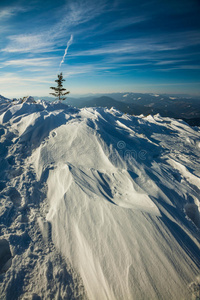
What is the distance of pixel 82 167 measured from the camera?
24.1ft

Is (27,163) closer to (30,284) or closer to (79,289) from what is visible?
(30,284)

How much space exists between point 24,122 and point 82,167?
7307mm

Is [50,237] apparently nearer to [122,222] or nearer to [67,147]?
[122,222]

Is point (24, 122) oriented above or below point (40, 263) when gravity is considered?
above

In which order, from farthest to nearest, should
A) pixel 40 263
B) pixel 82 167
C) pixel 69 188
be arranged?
pixel 82 167
pixel 69 188
pixel 40 263

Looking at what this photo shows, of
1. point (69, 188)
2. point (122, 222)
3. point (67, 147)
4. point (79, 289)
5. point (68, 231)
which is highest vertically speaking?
point (67, 147)

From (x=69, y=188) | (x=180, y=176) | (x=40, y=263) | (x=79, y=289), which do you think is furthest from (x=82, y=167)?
(x=180, y=176)

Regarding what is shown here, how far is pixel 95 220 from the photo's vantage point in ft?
16.9

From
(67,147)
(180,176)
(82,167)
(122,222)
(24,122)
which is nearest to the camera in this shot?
(122,222)

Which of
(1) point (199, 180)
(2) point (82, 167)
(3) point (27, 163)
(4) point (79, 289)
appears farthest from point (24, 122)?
(1) point (199, 180)

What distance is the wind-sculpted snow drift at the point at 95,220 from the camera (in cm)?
399

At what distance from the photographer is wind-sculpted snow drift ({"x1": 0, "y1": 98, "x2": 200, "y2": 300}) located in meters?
3.99

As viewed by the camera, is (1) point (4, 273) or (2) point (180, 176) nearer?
(1) point (4, 273)

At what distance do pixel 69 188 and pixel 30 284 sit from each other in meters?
3.26
